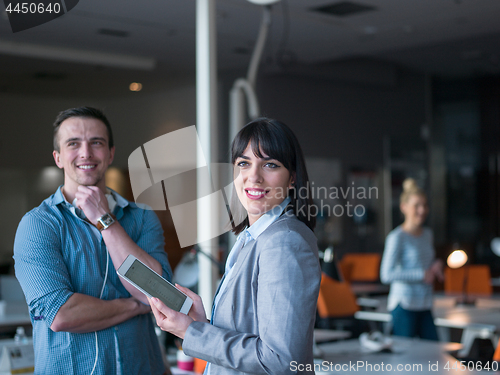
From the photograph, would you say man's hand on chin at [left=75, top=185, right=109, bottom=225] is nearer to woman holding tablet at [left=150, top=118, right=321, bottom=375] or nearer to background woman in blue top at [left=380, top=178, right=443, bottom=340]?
woman holding tablet at [left=150, top=118, right=321, bottom=375]

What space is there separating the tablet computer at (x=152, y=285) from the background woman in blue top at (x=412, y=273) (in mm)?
2898

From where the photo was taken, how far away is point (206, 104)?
9.71 ft

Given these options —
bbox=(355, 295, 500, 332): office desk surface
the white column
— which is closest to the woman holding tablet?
the white column

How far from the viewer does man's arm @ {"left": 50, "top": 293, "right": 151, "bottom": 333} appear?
165 cm

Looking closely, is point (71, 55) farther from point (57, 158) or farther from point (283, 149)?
point (283, 149)

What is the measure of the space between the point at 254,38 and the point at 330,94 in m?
2.54

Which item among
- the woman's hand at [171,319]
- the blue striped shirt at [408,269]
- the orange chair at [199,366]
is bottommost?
the orange chair at [199,366]

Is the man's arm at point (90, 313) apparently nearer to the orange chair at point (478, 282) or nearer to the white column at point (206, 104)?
the white column at point (206, 104)

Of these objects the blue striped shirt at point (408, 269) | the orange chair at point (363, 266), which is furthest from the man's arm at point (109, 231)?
the orange chair at point (363, 266)

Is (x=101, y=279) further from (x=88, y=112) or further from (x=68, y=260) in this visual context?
(x=88, y=112)

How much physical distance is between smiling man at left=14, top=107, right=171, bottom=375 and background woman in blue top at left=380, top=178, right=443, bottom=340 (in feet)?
8.48

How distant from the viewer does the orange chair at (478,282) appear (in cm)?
612

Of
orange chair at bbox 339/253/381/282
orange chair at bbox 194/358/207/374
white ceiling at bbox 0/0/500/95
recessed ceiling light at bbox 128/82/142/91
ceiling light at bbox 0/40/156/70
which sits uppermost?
white ceiling at bbox 0/0/500/95

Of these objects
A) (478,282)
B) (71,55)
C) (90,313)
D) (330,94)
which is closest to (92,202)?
(90,313)
